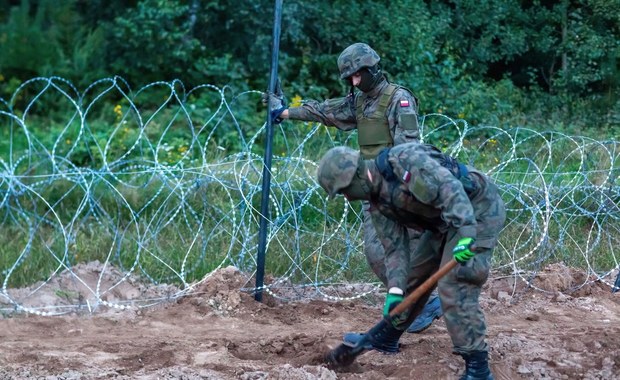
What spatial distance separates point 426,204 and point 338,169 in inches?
19.5

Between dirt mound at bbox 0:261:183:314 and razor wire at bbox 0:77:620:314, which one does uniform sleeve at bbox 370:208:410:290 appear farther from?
dirt mound at bbox 0:261:183:314

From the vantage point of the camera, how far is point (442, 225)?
5.48 metres

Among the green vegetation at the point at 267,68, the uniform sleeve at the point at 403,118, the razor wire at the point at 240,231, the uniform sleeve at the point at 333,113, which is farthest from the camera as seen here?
the green vegetation at the point at 267,68

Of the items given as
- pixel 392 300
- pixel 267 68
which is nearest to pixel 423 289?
pixel 392 300

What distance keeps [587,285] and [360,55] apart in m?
2.96

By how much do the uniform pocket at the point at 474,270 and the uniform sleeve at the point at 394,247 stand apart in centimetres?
30

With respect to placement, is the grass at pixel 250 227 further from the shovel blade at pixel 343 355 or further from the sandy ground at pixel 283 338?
the shovel blade at pixel 343 355

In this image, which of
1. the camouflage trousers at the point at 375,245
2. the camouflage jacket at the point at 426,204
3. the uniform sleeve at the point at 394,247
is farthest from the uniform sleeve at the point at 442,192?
the camouflage trousers at the point at 375,245

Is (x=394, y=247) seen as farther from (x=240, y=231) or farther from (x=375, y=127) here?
(x=240, y=231)

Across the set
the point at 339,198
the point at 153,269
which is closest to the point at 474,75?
the point at 339,198

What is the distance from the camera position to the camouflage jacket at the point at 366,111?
6.23 meters

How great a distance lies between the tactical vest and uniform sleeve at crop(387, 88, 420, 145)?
4cm

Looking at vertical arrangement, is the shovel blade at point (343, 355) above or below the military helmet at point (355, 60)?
below

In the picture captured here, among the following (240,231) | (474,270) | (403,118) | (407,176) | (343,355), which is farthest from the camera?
(240,231)
